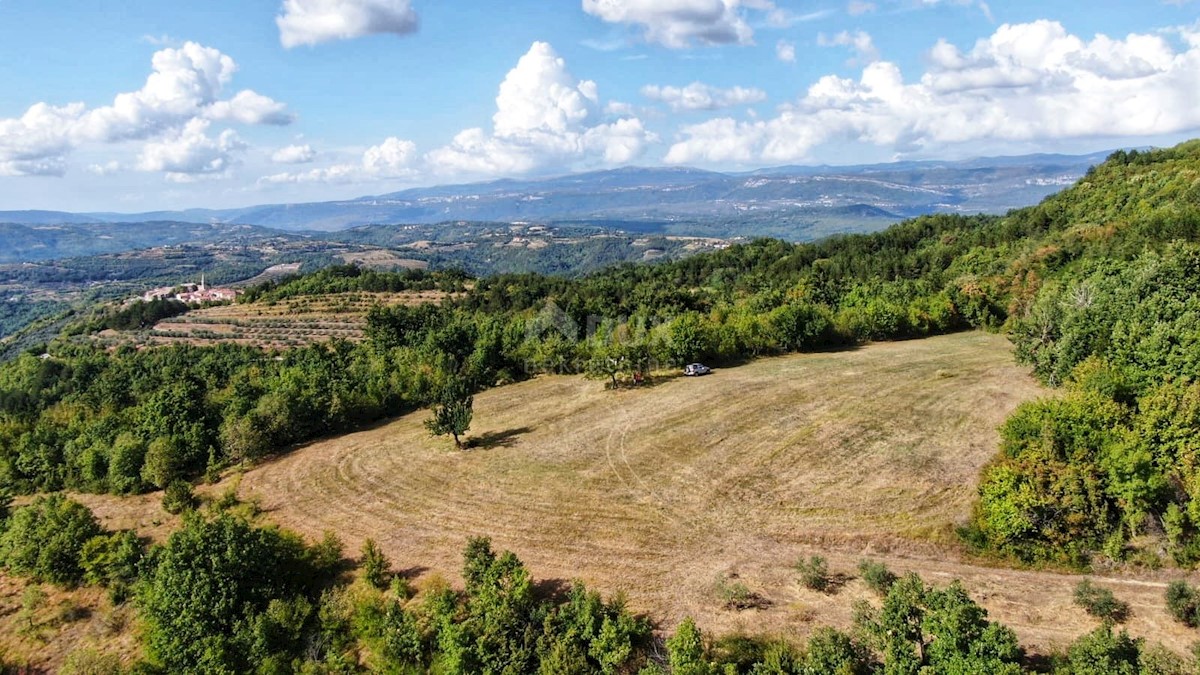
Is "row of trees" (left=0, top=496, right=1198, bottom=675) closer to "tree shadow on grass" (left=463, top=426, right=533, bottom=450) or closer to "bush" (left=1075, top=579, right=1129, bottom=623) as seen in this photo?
"bush" (left=1075, top=579, right=1129, bottom=623)

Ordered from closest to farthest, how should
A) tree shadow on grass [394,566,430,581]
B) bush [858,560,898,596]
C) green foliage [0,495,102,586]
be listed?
bush [858,560,898,596] → tree shadow on grass [394,566,430,581] → green foliage [0,495,102,586]

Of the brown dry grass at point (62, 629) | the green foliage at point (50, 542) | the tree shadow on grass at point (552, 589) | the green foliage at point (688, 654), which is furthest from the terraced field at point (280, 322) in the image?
the green foliage at point (688, 654)

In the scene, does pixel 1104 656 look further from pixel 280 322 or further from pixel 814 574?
pixel 280 322

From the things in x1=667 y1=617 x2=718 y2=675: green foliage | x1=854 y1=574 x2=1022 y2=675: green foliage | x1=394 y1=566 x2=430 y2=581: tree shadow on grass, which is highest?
x1=854 y1=574 x2=1022 y2=675: green foliage

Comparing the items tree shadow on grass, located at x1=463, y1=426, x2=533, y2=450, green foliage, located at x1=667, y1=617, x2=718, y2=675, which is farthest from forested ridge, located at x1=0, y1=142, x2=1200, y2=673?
tree shadow on grass, located at x1=463, y1=426, x2=533, y2=450

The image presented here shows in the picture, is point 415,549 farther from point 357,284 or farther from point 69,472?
point 357,284

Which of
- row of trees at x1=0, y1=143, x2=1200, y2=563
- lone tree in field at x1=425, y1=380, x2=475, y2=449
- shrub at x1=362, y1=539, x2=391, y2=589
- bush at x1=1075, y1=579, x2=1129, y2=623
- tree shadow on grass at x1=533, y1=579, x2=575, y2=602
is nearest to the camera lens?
bush at x1=1075, y1=579, x2=1129, y2=623
